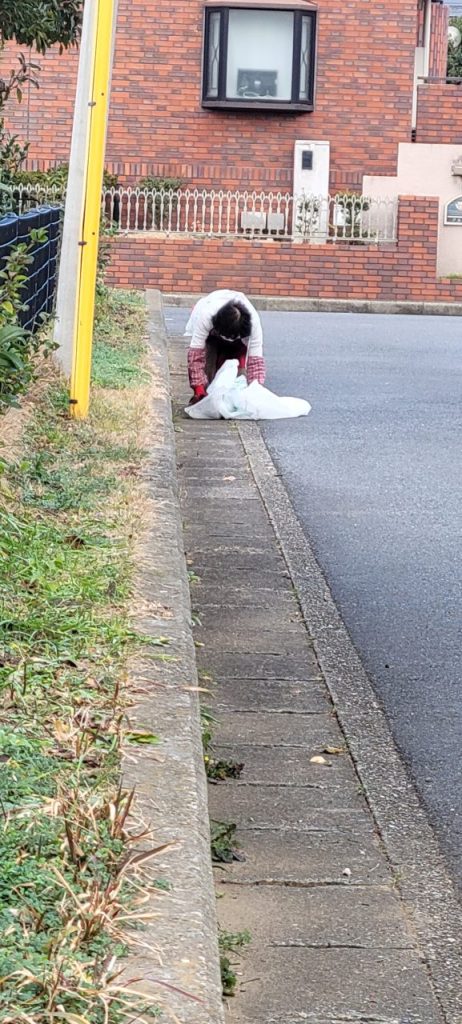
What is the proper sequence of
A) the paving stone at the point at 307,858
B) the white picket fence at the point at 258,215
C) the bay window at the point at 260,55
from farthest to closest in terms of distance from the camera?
the bay window at the point at 260,55, the white picket fence at the point at 258,215, the paving stone at the point at 307,858

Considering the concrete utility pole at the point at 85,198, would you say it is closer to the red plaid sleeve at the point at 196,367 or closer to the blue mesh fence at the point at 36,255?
the blue mesh fence at the point at 36,255

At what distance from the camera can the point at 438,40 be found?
33.7 meters

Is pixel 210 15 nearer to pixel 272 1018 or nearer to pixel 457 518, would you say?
pixel 457 518

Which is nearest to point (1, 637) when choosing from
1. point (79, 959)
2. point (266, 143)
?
point (79, 959)

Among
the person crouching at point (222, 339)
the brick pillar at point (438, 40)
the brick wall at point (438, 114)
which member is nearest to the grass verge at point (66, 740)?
the person crouching at point (222, 339)

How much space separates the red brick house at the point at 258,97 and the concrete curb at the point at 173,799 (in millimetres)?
20658

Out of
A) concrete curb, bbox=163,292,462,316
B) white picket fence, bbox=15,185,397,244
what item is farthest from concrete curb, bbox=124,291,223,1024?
white picket fence, bbox=15,185,397,244

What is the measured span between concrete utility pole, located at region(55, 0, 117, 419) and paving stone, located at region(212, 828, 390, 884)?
16.2 ft

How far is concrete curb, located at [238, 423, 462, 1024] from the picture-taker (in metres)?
3.37

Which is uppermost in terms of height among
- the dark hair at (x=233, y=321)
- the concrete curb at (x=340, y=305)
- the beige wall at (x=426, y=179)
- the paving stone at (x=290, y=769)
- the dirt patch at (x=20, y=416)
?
the beige wall at (x=426, y=179)

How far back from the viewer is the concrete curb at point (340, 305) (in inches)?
877

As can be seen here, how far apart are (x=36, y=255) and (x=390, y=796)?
18.8 ft

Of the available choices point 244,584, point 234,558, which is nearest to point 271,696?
point 244,584

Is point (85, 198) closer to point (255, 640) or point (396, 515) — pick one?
point (396, 515)
